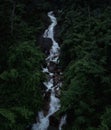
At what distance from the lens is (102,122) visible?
1205cm

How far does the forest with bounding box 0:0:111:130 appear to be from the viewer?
13.1 meters

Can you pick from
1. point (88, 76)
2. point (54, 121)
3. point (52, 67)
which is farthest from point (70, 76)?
point (52, 67)

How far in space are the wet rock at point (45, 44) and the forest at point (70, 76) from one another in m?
0.94

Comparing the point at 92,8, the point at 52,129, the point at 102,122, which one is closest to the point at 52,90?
the point at 52,129

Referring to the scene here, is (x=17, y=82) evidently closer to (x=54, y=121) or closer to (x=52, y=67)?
(x=54, y=121)

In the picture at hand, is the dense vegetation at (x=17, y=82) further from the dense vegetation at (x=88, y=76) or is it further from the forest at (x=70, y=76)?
the dense vegetation at (x=88, y=76)

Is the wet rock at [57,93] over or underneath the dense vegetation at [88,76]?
underneath

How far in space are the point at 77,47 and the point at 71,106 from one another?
19.0ft

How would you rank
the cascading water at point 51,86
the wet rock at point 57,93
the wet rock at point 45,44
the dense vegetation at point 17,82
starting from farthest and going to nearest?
the wet rock at point 45,44, the wet rock at point 57,93, the cascading water at point 51,86, the dense vegetation at point 17,82

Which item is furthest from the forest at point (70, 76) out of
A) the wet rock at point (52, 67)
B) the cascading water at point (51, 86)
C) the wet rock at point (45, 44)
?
the wet rock at point (45, 44)

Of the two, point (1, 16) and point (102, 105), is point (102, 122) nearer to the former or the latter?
point (102, 105)

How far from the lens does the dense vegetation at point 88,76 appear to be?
13.0 metres

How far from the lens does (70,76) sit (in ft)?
52.9

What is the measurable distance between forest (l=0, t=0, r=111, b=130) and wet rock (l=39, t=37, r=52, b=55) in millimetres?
938
